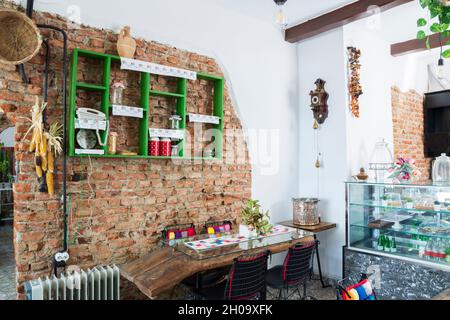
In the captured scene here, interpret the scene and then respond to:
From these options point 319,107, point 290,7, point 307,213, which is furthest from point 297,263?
point 290,7

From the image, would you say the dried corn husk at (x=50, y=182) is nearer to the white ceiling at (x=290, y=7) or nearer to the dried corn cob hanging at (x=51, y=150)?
the dried corn cob hanging at (x=51, y=150)

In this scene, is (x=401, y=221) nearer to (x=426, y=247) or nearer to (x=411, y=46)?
(x=426, y=247)

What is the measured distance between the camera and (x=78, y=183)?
2664 millimetres

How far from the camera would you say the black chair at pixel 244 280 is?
7.83ft

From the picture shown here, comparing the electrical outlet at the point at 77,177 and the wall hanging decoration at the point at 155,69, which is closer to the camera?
the electrical outlet at the point at 77,177

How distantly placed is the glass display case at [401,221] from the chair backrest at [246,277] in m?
1.57

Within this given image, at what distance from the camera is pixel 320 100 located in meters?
4.05

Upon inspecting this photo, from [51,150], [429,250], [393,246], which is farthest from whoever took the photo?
[393,246]

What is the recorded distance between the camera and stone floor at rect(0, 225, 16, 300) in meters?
3.41

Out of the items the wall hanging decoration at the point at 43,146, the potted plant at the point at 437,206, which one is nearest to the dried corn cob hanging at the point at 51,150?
the wall hanging decoration at the point at 43,146

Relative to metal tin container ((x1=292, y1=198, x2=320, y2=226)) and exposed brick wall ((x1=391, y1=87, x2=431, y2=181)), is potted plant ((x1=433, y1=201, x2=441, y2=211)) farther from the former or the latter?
exposed brick wall ((x1=391, y1=87, x2=431, y2=181))

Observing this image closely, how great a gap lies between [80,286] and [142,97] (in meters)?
1.66

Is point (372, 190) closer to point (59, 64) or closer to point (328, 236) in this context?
point (328, 236)

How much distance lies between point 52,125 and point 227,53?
2057mm
